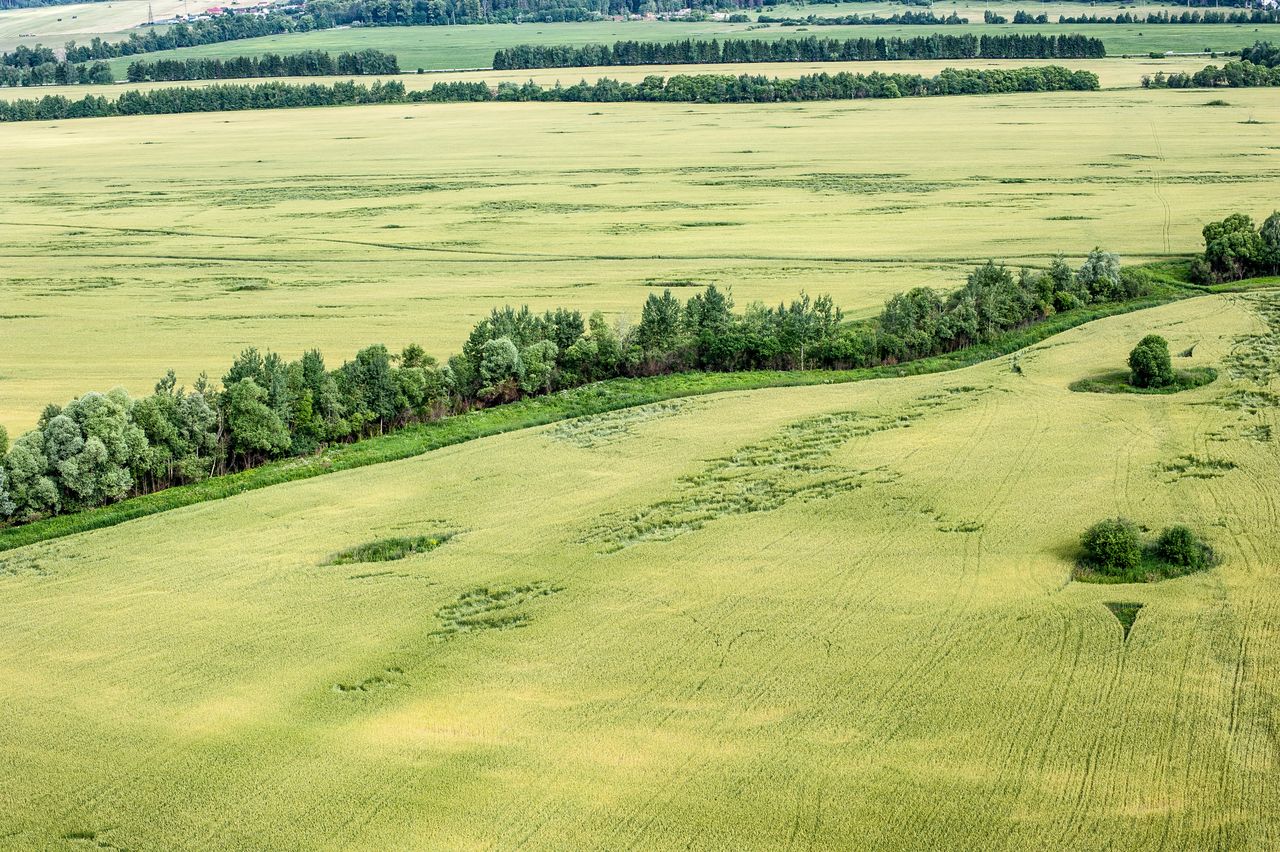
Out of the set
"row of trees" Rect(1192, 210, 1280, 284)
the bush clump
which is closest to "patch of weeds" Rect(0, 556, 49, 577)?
the bush clump

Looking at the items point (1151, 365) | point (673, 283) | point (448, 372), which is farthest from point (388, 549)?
point (673, 283)

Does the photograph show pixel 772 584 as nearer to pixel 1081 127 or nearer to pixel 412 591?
pixel 412 591

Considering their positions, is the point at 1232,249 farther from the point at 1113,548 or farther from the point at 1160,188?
the point at 1113,548

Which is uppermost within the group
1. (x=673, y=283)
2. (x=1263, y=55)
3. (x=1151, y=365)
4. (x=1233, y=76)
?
(x=1263, y=55)

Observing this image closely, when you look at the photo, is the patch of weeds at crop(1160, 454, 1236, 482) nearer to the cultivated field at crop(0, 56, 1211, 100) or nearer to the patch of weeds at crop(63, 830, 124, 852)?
the patch of weeds at crop(63, 830, 124, 852)

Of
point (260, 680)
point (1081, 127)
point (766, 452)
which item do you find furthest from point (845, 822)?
point (1081, 127)

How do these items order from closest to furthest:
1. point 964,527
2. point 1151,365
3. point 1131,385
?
point 964,527 → point 1151,365 → point 1131,385
